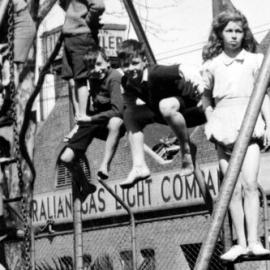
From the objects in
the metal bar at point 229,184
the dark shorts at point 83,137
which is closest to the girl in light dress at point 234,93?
the metal bar at point 229,184

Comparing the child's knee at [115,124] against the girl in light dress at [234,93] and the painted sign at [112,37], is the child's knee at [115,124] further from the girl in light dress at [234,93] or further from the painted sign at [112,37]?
the painted sign at [112,37]

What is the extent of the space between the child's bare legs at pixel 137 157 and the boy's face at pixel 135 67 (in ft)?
1.50

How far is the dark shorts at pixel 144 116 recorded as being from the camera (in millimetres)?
9336

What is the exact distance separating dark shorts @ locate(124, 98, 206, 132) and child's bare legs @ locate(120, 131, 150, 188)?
5 cm

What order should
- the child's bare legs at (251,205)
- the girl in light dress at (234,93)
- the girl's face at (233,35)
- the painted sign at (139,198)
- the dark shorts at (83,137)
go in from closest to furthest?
the child's bare legs at (251,205), the girl in light dress at (234,93), the girl's face at (233,35), the dark shorts at (83,137), the painted sign at (139,198)

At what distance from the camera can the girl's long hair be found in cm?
862

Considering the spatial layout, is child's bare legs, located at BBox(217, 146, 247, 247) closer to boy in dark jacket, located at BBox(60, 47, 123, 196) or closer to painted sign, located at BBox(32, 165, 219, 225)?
boy in dark jacket, located at BBox(60, 47, 123, 196)

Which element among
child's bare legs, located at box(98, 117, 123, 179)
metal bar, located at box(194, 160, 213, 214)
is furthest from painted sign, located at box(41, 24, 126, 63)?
metal bar, located at box(194, 160, 213, 214)

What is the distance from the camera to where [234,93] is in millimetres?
8625

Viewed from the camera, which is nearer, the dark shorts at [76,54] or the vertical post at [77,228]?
the dark shorts at [76,54]

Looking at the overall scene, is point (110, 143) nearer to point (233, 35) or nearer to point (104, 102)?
point (104, 102)

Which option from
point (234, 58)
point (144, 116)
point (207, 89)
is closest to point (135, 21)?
point (144, 116)

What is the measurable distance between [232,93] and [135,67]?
843mm

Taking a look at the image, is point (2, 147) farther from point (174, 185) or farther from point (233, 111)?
point (174, 185)
